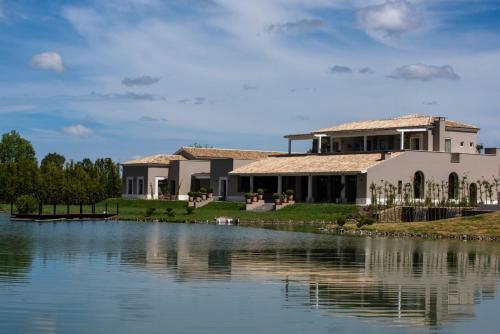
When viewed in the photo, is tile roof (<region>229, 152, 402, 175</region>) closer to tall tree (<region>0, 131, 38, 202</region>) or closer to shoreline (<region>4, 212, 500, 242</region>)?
shoreline (<region>4, 212, 500, 242</region>)

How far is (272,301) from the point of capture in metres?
18.3

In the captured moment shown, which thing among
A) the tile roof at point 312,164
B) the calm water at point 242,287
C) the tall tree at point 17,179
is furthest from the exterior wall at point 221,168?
the calm water at point 242,287

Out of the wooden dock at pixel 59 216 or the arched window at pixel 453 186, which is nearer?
the wooden dock at pixel 59 216

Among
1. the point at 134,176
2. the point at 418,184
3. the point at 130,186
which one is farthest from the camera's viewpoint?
the point at 130,186

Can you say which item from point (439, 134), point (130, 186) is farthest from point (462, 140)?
point (130, 186)

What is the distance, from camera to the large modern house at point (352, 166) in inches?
2501

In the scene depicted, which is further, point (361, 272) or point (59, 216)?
point (59, 216)

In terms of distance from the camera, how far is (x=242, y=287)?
20.6 m

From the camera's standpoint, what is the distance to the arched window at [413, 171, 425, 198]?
209ft

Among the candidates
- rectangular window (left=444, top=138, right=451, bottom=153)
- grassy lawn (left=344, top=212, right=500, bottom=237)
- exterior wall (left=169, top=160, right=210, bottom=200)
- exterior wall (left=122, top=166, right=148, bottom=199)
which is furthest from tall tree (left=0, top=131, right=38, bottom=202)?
grassy lawn (left=344, top=212, right=500, bottom=237)

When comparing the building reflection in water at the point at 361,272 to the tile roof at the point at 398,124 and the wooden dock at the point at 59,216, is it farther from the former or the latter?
the tile roof at the point at 398,124

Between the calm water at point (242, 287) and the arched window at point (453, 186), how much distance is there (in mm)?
28346

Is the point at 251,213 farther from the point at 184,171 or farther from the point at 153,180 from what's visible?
the point at 153,180

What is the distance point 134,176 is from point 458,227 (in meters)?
46.0
